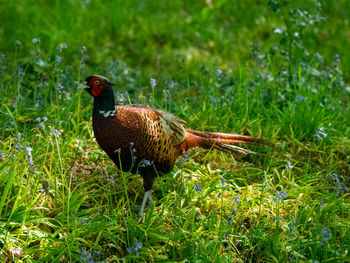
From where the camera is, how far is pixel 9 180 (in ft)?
8.70

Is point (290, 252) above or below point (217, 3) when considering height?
below

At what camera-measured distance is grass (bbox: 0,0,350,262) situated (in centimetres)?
275

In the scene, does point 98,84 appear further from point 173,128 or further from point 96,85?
point 173,128

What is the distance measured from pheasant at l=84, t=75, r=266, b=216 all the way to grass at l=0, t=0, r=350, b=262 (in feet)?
0.49

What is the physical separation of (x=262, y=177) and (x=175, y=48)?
3.02 meters

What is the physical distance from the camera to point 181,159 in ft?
10.5

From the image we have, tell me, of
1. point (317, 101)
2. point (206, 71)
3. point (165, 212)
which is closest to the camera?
point (165, 212)

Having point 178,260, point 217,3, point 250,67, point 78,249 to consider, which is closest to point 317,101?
point 250,67

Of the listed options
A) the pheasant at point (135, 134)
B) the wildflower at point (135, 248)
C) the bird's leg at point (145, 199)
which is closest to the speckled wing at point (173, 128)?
the pheasant at point (135, 134)

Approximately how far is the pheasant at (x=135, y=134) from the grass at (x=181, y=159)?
0.15m

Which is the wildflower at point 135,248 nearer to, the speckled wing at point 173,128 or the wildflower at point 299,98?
the speckled wing at point 173,128

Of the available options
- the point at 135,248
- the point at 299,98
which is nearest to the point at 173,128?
the point at 135,248

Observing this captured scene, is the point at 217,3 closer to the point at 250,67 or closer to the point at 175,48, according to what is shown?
the point at 175,48

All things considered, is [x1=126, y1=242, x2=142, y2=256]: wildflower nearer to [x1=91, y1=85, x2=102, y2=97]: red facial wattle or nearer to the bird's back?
the bird's back
